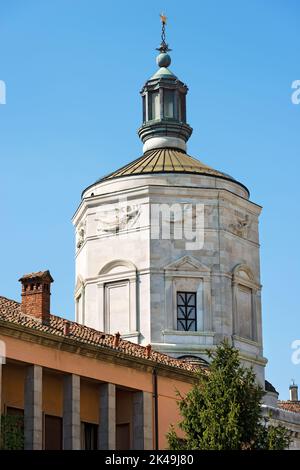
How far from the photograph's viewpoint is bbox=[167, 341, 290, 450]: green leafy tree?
4744 centimetres

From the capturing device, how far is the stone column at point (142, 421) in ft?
172

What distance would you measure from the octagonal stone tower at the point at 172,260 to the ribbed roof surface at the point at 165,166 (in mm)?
79

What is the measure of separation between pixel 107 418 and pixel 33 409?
419 cm

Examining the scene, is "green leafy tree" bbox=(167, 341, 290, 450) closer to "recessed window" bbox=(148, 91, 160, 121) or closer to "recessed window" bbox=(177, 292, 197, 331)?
"recessed window" bbox=(177, 292, 197, 331)

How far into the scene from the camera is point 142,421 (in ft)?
172

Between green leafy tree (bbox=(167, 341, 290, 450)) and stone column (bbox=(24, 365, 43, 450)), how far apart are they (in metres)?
4.05

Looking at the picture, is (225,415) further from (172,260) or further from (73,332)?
(172,260)

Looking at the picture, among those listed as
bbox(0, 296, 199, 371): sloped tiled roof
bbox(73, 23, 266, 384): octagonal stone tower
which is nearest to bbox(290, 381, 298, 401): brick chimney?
bbox(73, 23, 266, 384): octagonal stone tower

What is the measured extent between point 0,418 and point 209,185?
31.5 metres

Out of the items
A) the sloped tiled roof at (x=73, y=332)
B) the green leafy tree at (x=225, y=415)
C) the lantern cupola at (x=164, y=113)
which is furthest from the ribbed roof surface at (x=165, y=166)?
the green leafy tree at (x=225, y=415)

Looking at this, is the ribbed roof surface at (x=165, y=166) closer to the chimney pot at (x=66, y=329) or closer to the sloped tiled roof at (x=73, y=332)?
the sloped tiled roof at (x=73, y=332)

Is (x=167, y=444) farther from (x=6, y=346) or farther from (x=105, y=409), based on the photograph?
(x=6, y=346)

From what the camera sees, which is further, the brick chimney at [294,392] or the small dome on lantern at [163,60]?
the brick chimney at [294,392]
